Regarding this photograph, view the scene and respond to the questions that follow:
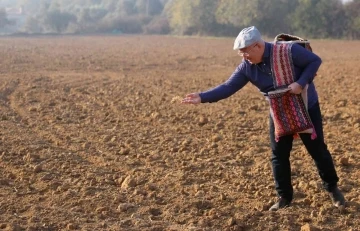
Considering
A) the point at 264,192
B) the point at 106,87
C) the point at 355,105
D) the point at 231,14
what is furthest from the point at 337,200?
the point at 231,14

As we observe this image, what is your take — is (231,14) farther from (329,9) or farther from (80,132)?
(80,132)

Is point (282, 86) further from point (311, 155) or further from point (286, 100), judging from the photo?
point (311, 155)

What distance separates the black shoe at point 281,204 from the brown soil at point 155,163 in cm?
11

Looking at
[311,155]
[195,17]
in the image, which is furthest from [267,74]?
[195,17]

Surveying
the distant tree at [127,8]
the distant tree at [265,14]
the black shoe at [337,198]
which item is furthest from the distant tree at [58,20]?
the black shoe at [337,198]

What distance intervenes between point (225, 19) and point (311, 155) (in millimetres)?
49994

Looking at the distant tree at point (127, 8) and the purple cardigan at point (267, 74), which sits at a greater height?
the purple cardigan at point (267, 74)

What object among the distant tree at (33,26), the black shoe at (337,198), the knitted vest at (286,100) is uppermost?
the knitted vest at (286,100)

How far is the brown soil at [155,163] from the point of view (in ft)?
16.4

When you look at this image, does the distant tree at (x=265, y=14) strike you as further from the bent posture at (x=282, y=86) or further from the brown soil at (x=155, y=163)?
the bent posture at (x=282, y=86)

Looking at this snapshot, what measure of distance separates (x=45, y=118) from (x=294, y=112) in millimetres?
6060

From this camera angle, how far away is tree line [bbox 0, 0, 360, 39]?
44.2m

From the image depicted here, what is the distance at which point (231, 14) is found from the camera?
5322 cm

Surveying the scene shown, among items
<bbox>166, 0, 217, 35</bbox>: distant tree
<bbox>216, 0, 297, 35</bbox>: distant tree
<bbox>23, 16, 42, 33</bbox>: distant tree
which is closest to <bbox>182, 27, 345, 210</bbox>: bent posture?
<bbox>216, 0, 297, 35</bbox>: distant tree
